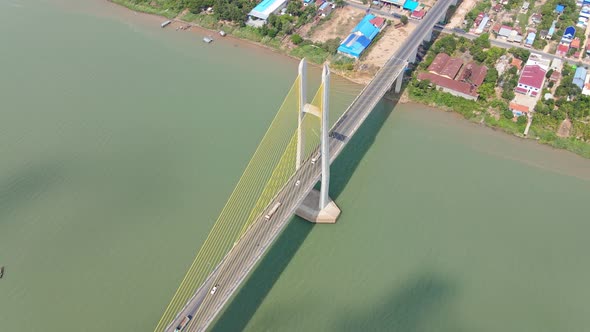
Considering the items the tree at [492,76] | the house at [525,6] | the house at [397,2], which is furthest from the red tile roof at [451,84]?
the house at [525,6]

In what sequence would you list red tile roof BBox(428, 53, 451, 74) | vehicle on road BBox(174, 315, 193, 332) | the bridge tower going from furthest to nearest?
red tile roof BBox(428, 53, 451, 74) < the bridge tower < vehicle on road BBox(174, 315, 193, 332)

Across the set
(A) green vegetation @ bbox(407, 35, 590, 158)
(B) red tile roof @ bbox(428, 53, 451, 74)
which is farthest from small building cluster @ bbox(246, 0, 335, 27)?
(B) red tile roof @ bbox(428, 53, 451, 74)

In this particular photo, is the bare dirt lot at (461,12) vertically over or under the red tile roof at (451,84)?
over

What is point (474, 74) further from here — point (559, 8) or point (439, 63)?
point (559, 8)

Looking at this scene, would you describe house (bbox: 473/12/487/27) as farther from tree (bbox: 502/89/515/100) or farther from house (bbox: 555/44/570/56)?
tree (bbox: 502/89/515/100)

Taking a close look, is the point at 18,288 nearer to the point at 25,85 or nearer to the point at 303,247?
the point at 303,247

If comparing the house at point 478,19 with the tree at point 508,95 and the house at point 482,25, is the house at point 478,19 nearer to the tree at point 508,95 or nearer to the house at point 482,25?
the house at point 482,25
